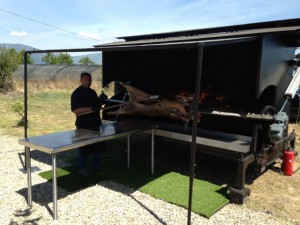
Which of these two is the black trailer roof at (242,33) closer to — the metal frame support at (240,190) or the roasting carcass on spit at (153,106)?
the roasting carcass on spit at (153,106)

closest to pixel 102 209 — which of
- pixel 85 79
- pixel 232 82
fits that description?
pixel 85 79

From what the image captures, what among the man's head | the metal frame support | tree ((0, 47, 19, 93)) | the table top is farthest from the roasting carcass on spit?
tree ((0, 47, 19, 93))

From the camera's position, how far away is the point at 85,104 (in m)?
5.16

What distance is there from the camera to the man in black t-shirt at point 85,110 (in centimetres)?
507

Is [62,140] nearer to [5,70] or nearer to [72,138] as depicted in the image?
[72,138]

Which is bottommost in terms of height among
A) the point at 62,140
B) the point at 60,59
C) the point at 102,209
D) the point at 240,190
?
the point at 102,209

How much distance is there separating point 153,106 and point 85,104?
126 centimetres

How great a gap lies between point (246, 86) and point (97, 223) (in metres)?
3.82

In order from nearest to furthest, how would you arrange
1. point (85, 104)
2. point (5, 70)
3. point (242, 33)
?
A: point (242, 33)
point (85, 104)
point (5, 70)

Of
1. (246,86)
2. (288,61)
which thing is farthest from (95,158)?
(288,61)

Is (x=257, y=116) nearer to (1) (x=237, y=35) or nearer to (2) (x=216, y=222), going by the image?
(1) (x=237, y=35)

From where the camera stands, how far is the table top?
3.82 m

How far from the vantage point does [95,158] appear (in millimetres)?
5727

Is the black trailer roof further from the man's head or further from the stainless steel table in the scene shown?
the stainless steel table
